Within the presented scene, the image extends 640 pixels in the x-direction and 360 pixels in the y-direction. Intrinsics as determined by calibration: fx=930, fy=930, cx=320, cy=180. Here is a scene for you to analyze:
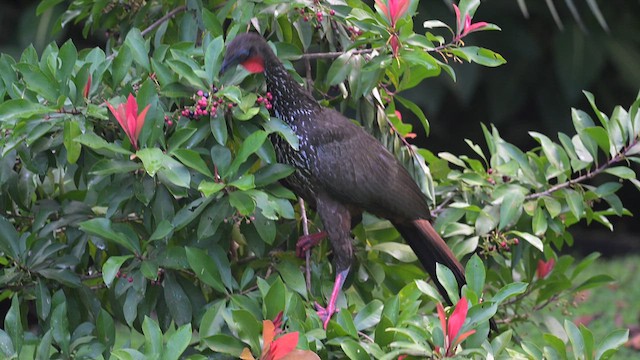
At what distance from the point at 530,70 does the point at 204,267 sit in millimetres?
4775

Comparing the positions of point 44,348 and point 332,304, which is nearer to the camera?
point 44,348

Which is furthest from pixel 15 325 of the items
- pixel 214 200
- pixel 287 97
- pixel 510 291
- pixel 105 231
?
pixel 510 291

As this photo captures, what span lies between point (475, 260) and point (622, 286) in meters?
3.35

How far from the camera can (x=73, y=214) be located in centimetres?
252

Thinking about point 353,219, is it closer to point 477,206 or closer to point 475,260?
point 477,206

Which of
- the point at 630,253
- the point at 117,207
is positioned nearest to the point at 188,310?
the point at 117,207

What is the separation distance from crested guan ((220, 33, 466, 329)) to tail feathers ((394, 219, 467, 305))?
1 centimetres

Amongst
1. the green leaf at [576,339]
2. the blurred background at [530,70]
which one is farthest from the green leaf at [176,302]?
the blurred background at [530,70]

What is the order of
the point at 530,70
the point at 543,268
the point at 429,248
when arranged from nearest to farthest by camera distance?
the point at 429,248
the point at 543,268
the point at 530,70

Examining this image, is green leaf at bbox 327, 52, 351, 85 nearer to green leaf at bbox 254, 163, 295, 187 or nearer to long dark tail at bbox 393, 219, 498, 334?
green leaf at bbox 254, 163, 295, 187

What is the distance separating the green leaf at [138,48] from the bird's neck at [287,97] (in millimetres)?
Result: 320

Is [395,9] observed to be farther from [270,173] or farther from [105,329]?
[105,329]

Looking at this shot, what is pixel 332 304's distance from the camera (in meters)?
2.43

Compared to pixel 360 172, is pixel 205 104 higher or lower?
higher
